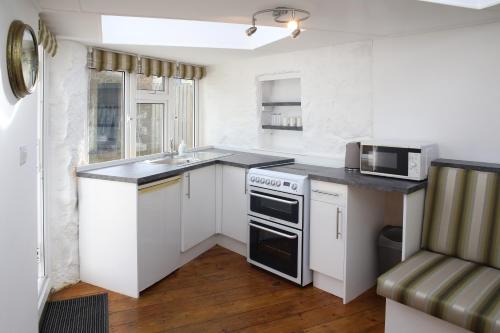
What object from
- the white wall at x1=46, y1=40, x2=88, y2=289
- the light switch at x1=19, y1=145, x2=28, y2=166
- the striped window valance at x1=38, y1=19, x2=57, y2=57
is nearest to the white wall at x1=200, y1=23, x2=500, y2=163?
the white wall at x1=46, y1=40, x2=88, y2=289

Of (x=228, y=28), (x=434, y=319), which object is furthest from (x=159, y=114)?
(x=434, y=319)

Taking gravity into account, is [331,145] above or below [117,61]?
below

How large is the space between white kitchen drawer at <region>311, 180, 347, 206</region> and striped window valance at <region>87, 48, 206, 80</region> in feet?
6.78

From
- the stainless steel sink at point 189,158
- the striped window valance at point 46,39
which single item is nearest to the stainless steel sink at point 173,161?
the stainless steel sink at point 189,158

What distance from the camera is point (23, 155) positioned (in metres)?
2.03

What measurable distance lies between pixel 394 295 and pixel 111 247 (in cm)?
214

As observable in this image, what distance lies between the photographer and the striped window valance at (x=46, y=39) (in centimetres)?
247

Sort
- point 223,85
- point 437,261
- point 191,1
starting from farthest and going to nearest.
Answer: point 223,85 → point 437,261 → point 191,1

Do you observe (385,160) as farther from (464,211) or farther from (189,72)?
(189,72)

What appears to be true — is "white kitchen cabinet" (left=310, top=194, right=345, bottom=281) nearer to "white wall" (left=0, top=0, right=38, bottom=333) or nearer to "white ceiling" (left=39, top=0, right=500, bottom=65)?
"white ceiling" (left=39, top=0, right=500, bottom=65)

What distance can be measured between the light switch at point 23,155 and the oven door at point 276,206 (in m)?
1.89

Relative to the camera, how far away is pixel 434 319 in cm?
220

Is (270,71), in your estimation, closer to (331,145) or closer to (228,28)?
(228,28)

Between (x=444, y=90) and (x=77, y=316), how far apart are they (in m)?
3.16
